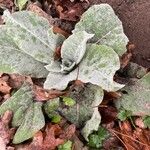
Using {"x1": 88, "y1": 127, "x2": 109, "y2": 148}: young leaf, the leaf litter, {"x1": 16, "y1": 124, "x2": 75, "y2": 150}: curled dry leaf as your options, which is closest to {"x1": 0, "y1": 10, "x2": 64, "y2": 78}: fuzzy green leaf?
the leaf litter

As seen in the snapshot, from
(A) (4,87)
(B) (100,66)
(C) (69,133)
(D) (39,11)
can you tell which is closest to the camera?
(B) (100,66)

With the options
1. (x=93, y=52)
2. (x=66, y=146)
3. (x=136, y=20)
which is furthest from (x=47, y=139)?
(x=136, y=20)

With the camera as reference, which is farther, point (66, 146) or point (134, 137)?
point (134, 137)

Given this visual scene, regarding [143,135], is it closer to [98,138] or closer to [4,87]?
[98,138]

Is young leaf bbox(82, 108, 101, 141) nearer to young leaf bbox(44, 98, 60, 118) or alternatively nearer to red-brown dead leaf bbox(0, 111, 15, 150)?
young leaf bbox(44, 98, 60, 118)

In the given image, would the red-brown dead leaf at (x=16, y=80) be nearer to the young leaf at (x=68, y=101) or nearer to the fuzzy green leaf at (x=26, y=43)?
the fuzzy green leaf at (x=26, y=43)

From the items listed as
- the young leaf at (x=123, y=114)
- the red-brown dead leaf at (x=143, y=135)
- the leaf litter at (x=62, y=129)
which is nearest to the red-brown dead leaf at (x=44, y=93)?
the leaf litter at (x=62, y=129)

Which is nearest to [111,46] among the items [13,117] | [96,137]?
[96,137]

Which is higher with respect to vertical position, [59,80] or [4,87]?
[59,80]
